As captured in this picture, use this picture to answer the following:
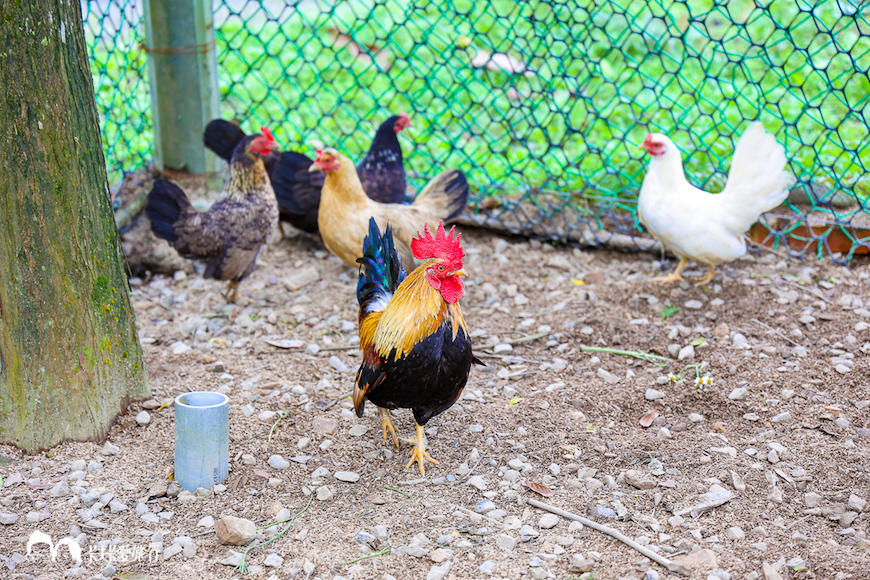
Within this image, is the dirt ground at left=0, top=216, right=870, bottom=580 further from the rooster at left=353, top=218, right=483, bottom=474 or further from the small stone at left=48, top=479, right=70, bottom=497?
the rooster at left=353, top=218, right=483, bottom=474

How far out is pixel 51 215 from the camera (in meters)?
2.42

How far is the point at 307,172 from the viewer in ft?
15.1

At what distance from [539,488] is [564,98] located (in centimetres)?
457

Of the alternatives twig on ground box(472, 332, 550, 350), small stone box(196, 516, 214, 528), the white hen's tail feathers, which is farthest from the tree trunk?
the white hen's tail feathers

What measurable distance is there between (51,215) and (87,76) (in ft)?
1.62

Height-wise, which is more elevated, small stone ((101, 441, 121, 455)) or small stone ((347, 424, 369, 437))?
small stone ((101, 441, 121, 455))

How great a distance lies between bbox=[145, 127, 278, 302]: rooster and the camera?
3.92 metres

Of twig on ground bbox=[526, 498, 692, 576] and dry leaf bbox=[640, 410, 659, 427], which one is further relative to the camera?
dry leaf bbox=[640, 410, 659, 427]

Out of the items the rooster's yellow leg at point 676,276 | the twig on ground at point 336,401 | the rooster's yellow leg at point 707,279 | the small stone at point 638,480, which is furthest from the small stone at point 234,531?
the rooster's yellow leg at point 707,279

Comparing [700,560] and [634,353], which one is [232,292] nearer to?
[634,353]

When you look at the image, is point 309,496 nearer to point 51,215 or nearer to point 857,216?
point 51,215

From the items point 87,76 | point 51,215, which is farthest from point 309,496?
point 87,76

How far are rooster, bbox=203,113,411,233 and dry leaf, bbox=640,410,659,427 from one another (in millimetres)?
2389

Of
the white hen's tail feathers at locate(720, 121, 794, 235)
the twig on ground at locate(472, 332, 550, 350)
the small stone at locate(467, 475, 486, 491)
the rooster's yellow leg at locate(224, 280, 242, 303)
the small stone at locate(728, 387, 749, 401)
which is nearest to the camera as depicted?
the small stone at locate(467, 475, 486, 491)
